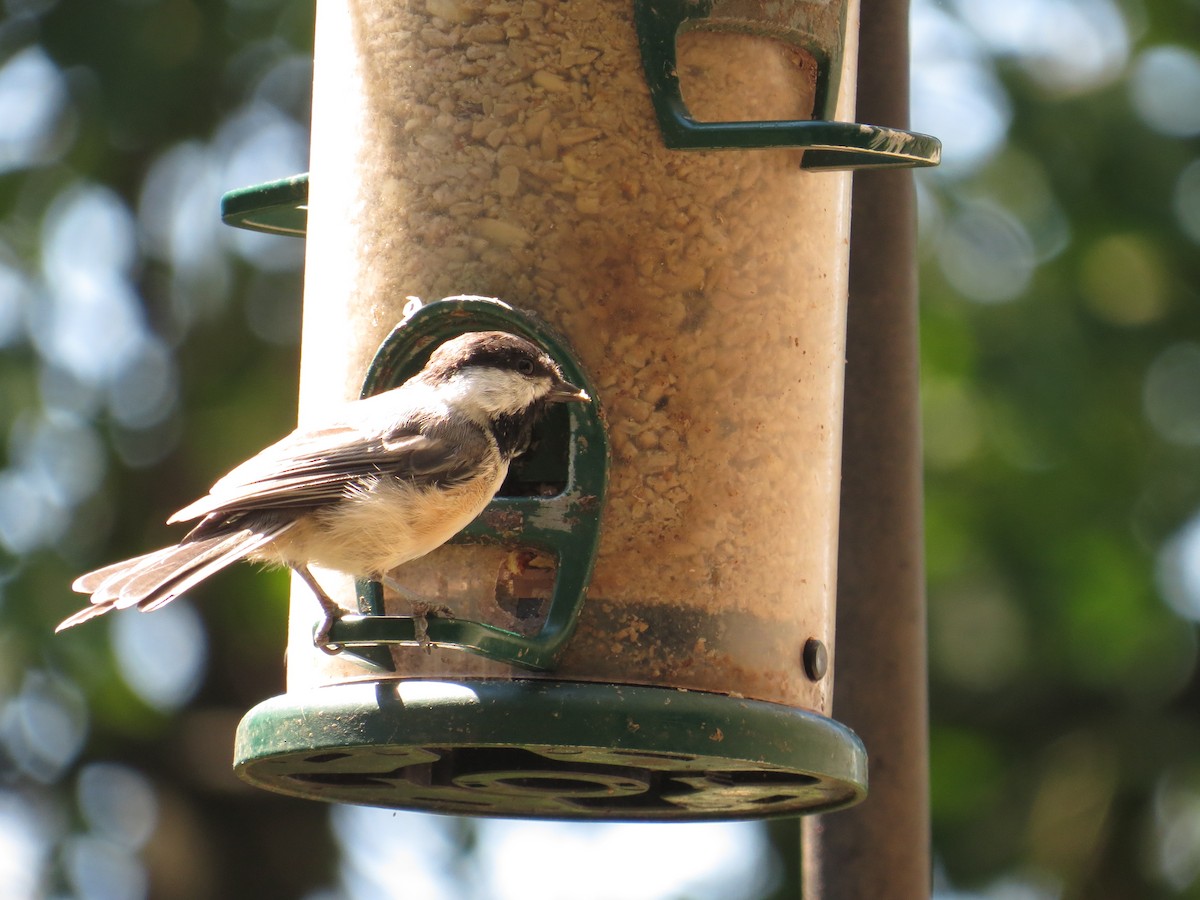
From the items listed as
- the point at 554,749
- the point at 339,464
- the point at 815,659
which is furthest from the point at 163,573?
the point at 815,659

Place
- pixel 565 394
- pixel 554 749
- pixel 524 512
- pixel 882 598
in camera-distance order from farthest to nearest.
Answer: pixel 882 598 < pixel 524 512 < pixel 565 394 < pixel 554 749

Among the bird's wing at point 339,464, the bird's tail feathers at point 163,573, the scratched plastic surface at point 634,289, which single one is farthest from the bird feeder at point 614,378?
the bird's tail feathers at point 163,573

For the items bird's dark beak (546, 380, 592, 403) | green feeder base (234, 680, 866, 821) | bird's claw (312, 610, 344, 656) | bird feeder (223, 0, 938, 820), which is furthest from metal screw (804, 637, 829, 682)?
bird's claw (312, 610, 344, 656)

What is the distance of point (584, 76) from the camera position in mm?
4262

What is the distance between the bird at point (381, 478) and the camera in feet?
13.5

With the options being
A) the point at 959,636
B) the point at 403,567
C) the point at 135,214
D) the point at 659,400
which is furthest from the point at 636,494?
the point at 135,214

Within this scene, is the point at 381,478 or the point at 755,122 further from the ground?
the point at 755,122

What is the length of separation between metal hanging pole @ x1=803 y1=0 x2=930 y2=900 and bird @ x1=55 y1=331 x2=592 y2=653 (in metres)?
0.79

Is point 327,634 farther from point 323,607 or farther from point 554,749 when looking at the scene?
point 554,749

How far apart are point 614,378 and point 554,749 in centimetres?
89

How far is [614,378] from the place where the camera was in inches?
165

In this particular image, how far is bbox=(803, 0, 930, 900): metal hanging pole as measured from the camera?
4195 millimetres

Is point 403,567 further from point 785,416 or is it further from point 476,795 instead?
point 785,416

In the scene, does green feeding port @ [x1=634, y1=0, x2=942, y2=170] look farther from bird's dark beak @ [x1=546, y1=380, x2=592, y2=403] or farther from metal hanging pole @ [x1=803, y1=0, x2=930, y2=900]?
bird's dark beak @ [x1=546, y1=380, x2=592, y2=403]
